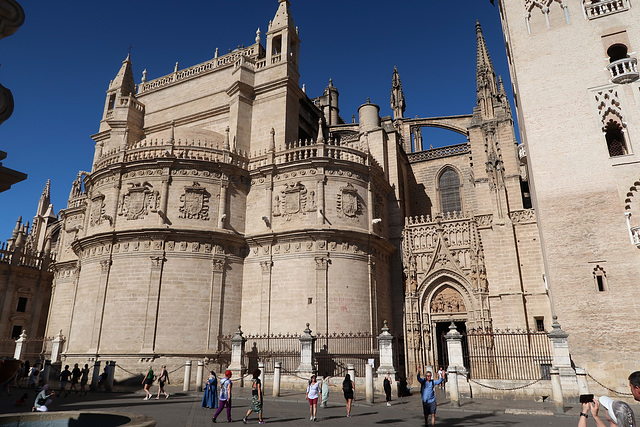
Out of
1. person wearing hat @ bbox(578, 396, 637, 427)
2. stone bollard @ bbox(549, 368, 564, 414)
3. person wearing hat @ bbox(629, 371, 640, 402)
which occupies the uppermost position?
person wearing hat @ bbox(629, 371, 640, 402)

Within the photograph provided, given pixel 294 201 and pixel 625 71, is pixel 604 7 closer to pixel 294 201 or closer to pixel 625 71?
pixel 625 71

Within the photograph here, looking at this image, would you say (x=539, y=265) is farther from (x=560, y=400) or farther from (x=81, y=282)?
(x=81, y=282)

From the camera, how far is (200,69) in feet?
A: 96.3

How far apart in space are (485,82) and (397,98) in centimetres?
889

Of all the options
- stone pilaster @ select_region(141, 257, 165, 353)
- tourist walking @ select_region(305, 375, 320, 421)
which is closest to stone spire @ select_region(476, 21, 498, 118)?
stone pilaster @ select_region(141, 257, 165, 353)

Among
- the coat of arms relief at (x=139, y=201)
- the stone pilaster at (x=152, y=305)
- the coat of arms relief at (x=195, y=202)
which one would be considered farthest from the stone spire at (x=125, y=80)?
the stone pilaster at (x=152, y=305)

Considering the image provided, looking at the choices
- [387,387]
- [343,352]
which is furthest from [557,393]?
[343,352]

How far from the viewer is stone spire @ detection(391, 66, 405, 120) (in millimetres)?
33594

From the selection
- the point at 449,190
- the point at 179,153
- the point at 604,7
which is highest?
the point at 604,7

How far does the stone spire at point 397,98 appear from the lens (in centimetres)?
3359

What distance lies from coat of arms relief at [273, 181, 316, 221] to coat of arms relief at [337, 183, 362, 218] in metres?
1.34

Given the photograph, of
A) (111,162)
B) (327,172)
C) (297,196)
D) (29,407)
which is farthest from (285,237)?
(29,407)

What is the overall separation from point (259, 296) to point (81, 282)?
8.98 m

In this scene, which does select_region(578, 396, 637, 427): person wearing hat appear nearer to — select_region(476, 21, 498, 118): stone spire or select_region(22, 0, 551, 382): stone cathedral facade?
select_region(22, 0, 551, 382): stone cathedral facade
